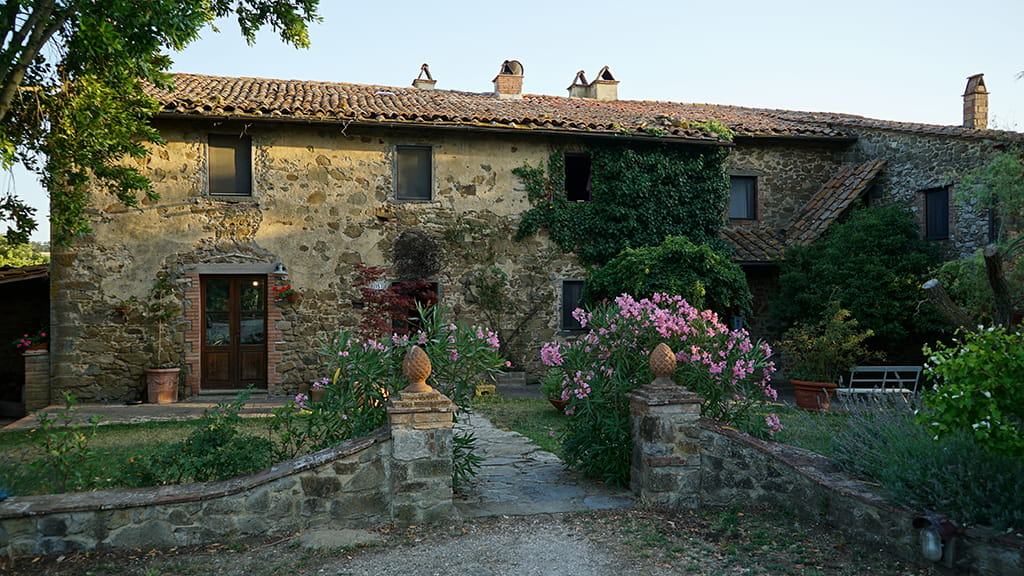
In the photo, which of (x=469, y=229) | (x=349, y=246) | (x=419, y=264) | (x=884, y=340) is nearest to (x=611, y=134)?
(x=469, y=229)

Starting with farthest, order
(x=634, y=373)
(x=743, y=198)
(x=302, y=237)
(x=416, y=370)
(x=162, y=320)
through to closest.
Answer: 1. (x=743, y=198)
2. (x=302, y=237)
3. (x=162, y=320)
4. (x=634, y=373)
5. (x=416, y=370)

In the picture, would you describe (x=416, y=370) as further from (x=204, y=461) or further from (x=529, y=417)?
(x=529, y=417)

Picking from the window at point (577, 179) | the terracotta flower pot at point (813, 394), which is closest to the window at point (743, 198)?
the window at point (577, 179)

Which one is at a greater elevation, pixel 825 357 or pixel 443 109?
pixel 443 109

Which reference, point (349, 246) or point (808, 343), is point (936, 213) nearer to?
point (808, 343)

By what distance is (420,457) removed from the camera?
14.9 ft

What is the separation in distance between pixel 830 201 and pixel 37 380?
A: 14.3 metres

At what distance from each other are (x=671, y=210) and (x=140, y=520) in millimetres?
10447

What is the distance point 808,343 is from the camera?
10414 mm

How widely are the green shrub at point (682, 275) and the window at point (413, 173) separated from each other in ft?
11.9

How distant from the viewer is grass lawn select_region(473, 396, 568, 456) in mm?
7566

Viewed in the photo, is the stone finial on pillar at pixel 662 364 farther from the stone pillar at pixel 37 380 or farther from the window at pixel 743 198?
the stone pillar at pixel 37 380

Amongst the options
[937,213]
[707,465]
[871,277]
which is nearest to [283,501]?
[707,465]

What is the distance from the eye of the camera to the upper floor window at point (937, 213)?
12.1 meters
